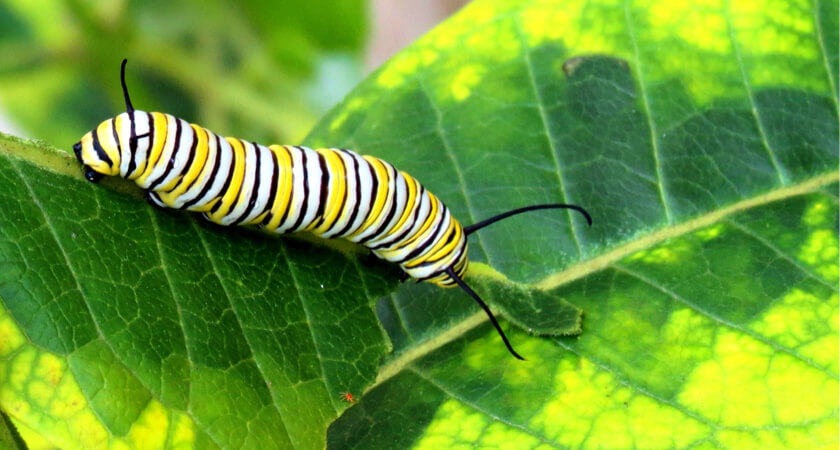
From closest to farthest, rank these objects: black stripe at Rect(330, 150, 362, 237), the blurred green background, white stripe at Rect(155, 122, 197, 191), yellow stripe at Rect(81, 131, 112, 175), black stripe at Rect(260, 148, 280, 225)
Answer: yellow stripe at Rect(81, 131, 112, 175)
white stripe at Rect(155, 122, 197, 191)
black stripe at Rect(260, 148, 280, 225)
black stripe at Rect(330, 150, 362, 237)
the blurred green background

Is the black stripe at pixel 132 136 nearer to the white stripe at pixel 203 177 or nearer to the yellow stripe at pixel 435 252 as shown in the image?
the white stripe at pixel 203 177

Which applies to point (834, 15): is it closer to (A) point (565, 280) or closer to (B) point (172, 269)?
(A) point (565, 280)

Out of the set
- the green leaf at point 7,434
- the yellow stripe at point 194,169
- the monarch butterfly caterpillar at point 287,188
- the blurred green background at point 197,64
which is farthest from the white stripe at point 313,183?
the blurred green background at point 197,64

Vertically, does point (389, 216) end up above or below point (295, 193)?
below

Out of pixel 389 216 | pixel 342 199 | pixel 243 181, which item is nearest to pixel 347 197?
pixel 342 199

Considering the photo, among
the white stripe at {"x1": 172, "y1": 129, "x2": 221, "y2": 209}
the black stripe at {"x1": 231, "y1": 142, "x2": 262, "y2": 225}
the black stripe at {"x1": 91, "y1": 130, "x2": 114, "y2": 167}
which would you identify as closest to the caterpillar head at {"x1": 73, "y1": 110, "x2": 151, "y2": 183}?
the black stripe at {"x1": 91, "y1": 130, "x2": 114, "y2": 167}

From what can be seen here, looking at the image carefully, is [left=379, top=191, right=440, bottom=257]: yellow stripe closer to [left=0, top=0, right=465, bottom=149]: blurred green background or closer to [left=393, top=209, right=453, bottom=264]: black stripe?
[left=393, top=209, right=453, bottom=264]: black stripe

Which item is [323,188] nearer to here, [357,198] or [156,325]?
[357,198]
